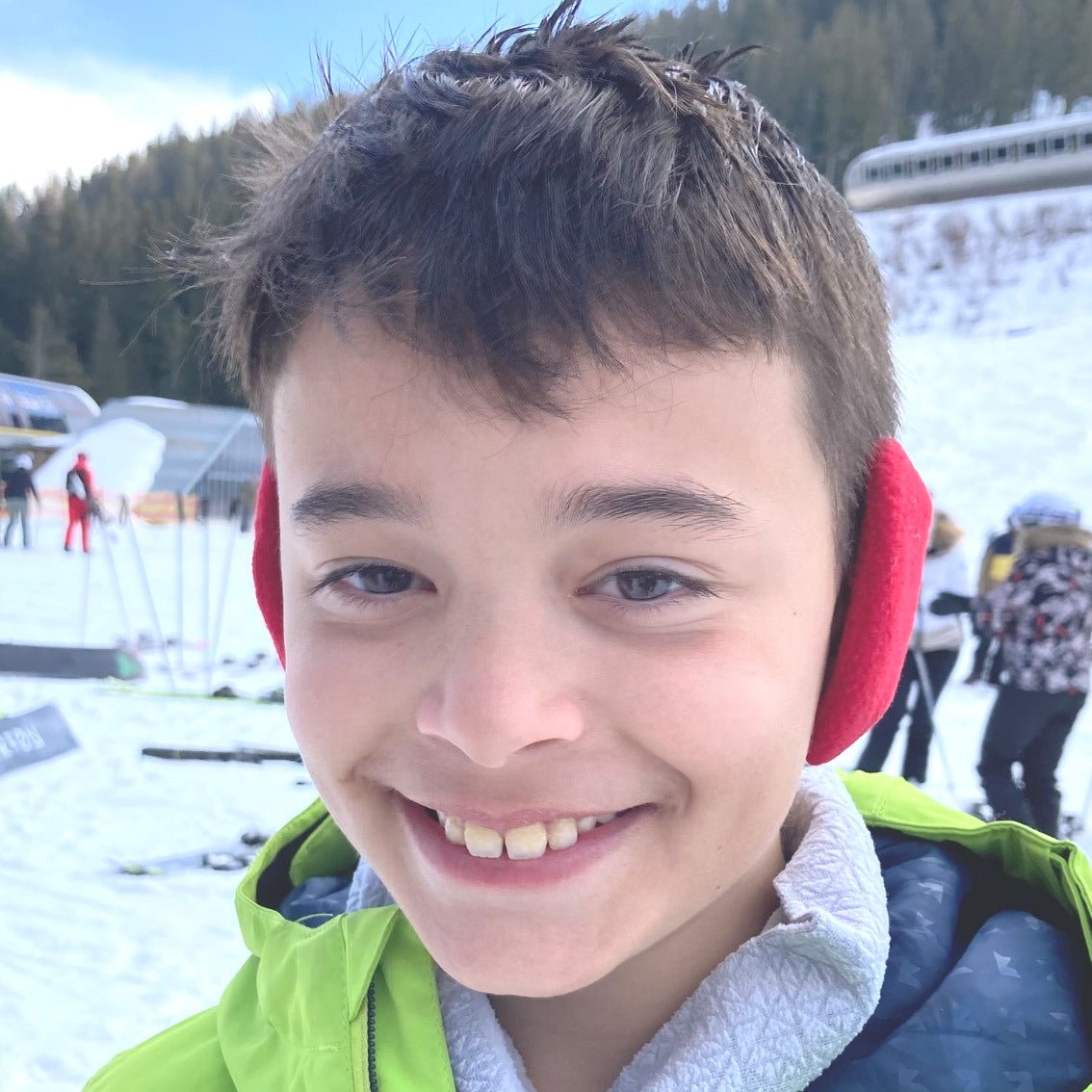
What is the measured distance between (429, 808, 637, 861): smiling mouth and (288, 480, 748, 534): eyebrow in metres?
0.27

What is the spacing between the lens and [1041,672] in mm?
3719

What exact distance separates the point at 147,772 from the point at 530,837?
439 centimetres

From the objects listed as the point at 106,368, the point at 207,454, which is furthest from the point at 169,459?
the point at 106,368

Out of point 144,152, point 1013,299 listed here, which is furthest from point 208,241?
point 144,152

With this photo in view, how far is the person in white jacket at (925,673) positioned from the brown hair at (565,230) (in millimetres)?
4006

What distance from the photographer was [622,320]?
75 centimetres

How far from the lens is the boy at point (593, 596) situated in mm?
746

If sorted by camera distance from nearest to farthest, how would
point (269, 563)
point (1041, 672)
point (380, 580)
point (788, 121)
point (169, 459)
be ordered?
point (380, 580), point (269, 563), point (1041, 672), point (169, 459), point (788, 121)

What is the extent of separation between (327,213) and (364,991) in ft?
2.57

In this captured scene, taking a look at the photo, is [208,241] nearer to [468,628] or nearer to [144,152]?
[468,628]

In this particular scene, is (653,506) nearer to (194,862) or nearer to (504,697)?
(504,697)

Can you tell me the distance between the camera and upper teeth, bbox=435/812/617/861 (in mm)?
786

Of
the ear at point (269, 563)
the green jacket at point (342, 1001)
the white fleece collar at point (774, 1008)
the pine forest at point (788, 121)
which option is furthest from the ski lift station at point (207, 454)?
the pine forest at point (788, 121)

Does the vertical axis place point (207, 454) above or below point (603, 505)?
below
